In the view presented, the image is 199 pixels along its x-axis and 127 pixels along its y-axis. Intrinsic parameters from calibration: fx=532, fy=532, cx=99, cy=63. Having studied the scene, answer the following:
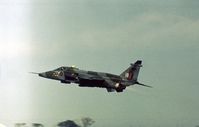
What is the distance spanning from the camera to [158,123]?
6352mm

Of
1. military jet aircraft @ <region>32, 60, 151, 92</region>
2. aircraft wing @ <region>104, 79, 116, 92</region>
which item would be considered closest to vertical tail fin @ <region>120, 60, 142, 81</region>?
military jet aircraft @ <region>32, 60, 151, 92</region>

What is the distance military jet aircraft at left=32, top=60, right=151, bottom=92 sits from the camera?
629 centimetres

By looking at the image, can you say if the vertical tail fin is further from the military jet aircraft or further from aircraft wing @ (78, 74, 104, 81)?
aircraft wing @ (78, 74, 104, 81)

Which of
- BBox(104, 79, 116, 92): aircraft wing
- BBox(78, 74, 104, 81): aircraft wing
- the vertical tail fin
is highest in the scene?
the vertical tail fin

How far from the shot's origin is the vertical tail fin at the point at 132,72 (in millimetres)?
6348

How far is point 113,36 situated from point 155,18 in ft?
1.79

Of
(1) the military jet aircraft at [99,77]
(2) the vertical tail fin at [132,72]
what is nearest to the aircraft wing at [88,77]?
(1) the military jet aircraft at [99,77]

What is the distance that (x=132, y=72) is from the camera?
637cm

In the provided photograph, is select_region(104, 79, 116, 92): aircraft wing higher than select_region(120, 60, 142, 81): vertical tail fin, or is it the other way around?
select_region(120, 60, 142, 81): vertical tail fin

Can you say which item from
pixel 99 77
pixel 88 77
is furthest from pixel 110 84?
pixel 88 77

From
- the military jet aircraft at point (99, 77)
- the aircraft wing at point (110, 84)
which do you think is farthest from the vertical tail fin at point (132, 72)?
the aircraft wing at point (110, 84)

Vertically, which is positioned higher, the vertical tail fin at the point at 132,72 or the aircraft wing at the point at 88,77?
the vertical tail fin at the point at 132,72

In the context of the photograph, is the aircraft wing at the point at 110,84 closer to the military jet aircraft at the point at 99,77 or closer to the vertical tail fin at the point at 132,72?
the military jet aircraft at the point at 99,77

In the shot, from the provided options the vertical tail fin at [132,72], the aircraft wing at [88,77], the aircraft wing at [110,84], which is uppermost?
the vertical tail fin at [132,72]
